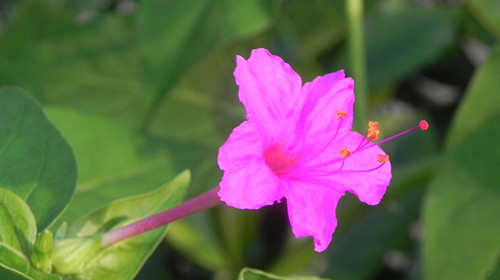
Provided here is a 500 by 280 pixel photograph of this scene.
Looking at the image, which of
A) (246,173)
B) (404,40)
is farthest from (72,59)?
(246,173)

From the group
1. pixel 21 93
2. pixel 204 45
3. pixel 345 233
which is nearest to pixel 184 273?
pixel 345 233

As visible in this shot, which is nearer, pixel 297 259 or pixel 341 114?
pixel 341 114

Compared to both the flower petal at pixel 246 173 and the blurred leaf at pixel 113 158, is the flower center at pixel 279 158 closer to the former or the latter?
the flower petal at pixel 246 173

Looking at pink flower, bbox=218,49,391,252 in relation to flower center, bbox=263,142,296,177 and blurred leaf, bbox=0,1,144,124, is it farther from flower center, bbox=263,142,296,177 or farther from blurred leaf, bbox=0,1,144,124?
blurred leaf, bbox=0,1,144,124

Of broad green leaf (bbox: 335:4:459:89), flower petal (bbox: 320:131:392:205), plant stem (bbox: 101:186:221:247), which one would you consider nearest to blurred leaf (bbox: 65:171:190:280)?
plant stem (bbox: 101:186:221:247)

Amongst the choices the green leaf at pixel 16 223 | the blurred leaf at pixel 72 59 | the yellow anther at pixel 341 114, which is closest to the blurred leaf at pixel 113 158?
the blurred leaf at pixel 72 59

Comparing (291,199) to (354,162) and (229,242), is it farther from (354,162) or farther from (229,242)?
(229,242)

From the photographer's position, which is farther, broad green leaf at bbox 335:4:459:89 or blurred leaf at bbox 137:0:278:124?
broad green leaf at bbox 335:4:459:89

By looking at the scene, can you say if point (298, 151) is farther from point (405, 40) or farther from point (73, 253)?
point (405, 40)

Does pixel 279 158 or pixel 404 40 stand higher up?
pixel 279 158
